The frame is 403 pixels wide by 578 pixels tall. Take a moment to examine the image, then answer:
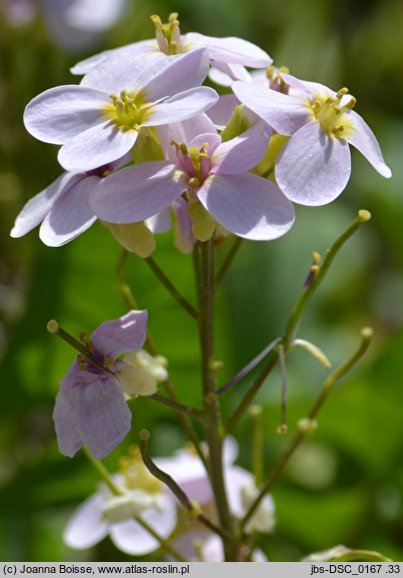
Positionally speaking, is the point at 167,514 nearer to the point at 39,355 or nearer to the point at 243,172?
the point at 39,355

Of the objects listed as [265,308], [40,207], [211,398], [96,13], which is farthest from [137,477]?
[96,13]

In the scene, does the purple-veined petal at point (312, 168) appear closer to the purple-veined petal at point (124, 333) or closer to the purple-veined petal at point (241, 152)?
the purple-veined petal at point (241, 152)

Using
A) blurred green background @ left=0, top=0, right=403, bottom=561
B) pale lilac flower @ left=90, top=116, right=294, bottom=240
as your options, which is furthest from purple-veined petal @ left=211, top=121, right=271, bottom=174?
blurred green background @ left=0, top=0, right=403, bottom=561

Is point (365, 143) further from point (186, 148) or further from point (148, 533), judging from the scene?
point (148, 533)

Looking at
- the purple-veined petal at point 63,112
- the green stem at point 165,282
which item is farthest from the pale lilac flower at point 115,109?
the green stem at point 165,282

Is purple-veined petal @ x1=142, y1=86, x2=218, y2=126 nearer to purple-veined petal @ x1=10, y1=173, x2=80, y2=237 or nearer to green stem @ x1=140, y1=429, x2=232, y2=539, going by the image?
purple-veined petal @ x1=10, y1=173, x2=80, y2=237
